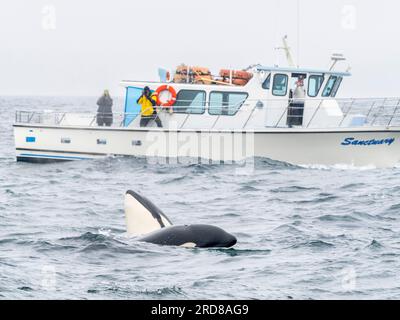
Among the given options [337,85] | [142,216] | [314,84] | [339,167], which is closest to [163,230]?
[142,216]

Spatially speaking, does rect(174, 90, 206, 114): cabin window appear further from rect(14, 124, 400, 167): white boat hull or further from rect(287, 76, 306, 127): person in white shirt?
rect(287, 76, 306, 127): person in white shirt

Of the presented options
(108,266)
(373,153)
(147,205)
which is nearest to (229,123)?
(373,153)

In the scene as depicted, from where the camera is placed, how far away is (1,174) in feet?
102

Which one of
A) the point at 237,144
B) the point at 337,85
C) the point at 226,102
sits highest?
the point at 337,85

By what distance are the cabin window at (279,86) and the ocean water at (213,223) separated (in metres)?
2.79

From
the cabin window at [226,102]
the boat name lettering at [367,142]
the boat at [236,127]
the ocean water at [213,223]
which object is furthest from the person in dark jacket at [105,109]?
the boat name lettering at [367,142]

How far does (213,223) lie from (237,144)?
445 inches

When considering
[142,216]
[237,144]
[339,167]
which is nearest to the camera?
[142,216]

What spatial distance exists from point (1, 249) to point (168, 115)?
16318mm

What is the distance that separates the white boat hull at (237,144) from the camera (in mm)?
30188

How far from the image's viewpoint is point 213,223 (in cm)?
1966

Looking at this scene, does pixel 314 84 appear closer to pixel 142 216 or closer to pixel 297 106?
pixel 297 106

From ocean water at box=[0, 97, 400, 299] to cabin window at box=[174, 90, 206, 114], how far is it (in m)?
2.25
